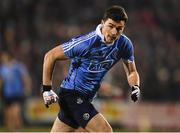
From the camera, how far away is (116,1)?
21500 millimetres

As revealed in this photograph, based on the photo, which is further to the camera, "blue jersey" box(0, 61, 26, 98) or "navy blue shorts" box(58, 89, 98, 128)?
"blue jersey" box(0, 61, 26, 98)

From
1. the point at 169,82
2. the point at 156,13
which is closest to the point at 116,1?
the point at 156,13

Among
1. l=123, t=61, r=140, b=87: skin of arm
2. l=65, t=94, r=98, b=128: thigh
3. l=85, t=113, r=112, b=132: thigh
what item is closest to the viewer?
l=85, t=113, r=112, b=132: thigh

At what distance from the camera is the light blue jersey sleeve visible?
329 inches

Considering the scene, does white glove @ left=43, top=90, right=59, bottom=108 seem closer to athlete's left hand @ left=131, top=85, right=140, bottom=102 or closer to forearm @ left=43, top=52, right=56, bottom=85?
forearm @ left=43, top=52, right=56, bottom=85

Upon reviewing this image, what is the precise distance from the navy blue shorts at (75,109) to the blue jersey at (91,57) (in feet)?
0.28

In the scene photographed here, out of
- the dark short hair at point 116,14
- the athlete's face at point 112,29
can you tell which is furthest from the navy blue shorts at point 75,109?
the dark short hair at point 116,14

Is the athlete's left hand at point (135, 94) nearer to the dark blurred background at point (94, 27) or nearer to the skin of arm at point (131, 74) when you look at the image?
the skin of arm at point (131, 74)

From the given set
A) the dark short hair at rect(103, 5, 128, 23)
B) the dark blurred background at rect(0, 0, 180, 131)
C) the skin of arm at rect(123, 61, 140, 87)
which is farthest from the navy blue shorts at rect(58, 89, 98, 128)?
the dark blurred background at rect(0, 0, 180, 131)

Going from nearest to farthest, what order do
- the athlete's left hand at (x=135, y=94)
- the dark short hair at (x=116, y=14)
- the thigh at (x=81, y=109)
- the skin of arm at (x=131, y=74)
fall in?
1. the dark short hair at (x=116, y=14)
2. the thigh at (x=81, y=109)
3. the athlete's left hand at (x=135, y=94)
4. the skin of arm at (x=131, y=74)

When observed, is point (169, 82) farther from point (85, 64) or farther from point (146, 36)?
point (85, 64)

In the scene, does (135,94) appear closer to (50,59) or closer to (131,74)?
(131,74)

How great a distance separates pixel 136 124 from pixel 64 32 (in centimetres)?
355

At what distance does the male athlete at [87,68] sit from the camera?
8266 mm
